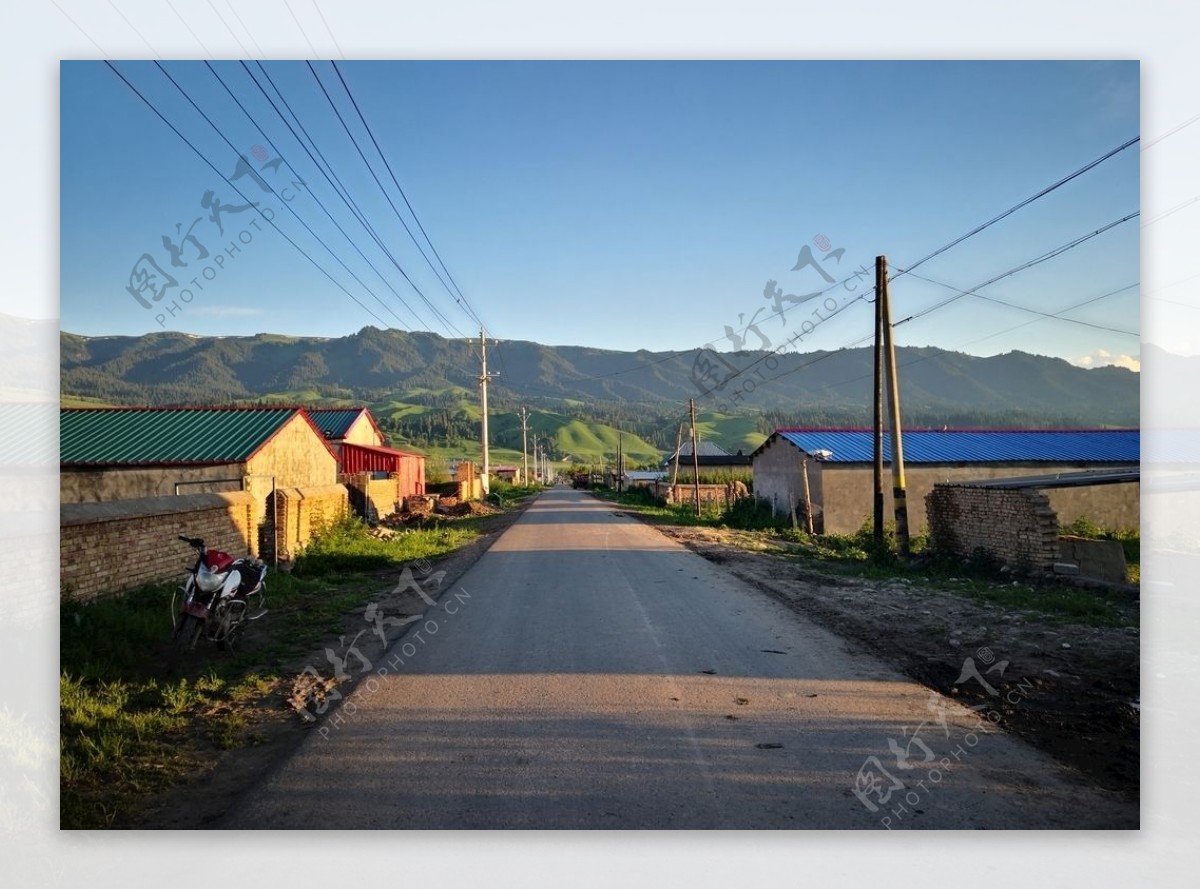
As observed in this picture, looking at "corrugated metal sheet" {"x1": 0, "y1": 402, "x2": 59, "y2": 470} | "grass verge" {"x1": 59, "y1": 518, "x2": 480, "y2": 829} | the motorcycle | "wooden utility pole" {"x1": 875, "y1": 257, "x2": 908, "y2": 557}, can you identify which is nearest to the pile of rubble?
"corrugated metal sheet" {"x1": 0, "y1": 402, "x2": 59, "y2": 470}

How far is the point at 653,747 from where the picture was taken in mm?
4762

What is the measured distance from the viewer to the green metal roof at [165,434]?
53.1ft

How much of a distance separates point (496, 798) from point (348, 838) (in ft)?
2.49

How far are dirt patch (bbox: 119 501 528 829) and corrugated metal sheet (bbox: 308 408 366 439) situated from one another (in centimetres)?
2646

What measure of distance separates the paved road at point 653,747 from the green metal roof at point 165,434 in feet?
34.6

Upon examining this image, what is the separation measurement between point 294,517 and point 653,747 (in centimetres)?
1226

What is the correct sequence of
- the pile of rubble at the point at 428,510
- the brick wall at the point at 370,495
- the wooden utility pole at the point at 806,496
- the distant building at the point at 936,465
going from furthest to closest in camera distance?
the pile of rubble at the point at 428,510 → the brick wall at the point at 370,495 → the wooden utility pole at the point at 806,496 → the distant building at the point at 936,465

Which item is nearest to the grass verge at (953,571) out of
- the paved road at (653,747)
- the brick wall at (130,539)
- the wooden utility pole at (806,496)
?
the wooden utility pole at (806,496)

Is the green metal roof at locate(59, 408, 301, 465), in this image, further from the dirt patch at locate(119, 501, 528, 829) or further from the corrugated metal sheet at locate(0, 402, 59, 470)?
the dirt patch at locate(119, 501, 528, 829)

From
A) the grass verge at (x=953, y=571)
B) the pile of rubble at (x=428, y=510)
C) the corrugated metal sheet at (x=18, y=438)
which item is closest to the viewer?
the grass verge at (x=953, y=571)

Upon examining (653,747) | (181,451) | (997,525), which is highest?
(181,451)

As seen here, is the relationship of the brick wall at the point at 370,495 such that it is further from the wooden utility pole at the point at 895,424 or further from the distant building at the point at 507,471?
the distant building at the point at 507,471

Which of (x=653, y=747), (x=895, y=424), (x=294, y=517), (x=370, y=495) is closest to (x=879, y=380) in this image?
(x=895, y=424)

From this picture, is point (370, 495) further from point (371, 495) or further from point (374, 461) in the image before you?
point (374, 461)
